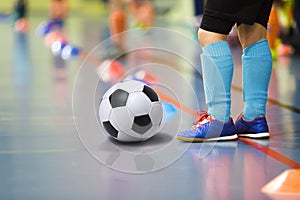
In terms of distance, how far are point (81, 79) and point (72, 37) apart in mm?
3621

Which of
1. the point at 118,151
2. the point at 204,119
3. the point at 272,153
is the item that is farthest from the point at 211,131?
the point at 118,151

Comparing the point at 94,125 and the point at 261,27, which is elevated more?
the point at 261,27

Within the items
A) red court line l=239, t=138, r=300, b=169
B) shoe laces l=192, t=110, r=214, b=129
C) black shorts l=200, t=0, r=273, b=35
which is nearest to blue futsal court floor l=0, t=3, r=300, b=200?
red court line l=239, t=138, r=300, b=169

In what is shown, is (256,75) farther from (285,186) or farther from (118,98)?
(285,186)

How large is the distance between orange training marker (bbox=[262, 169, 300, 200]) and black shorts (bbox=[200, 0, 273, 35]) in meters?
0.80

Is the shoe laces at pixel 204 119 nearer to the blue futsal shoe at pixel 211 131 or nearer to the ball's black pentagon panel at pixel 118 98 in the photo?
the blue futsal shoe at pixel 211 131

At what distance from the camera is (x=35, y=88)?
4.45 meters

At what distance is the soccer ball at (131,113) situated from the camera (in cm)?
287

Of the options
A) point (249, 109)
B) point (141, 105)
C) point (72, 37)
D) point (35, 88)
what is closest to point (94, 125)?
point (141, 105)

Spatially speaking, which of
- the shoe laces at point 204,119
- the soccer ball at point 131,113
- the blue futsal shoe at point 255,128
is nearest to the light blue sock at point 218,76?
the shoe laces at point 204,119

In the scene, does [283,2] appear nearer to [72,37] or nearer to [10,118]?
[72,37]

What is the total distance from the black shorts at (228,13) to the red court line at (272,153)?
1.56ft

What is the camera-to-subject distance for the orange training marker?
2.10m

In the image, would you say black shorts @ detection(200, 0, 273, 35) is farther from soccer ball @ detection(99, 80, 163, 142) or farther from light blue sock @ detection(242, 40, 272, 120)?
soccer ball @ detection(99, 80, 163, 142)
